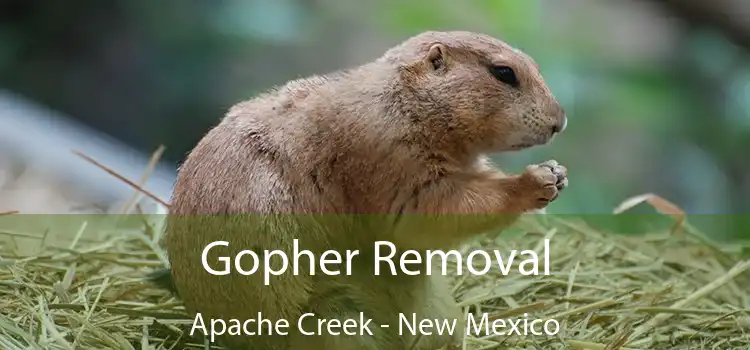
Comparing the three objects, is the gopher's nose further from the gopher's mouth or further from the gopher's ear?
the gopher's ear

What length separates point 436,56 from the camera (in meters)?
1.76

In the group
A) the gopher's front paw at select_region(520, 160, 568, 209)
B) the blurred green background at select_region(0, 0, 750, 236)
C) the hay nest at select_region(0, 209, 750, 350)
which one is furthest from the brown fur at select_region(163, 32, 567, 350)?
the blurred green background at select_region(0, 0, 750, 236)

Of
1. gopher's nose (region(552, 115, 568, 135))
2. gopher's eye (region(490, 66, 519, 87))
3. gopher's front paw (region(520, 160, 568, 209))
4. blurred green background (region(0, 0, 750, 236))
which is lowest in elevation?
gopher's front paw (region(520, 160, 568, 209))

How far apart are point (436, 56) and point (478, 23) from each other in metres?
0.65

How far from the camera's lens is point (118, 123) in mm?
3404

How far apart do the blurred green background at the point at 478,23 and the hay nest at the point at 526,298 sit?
287 millimetres

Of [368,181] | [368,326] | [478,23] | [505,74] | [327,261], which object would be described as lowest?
[368,326]

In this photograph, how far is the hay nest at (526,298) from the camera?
1811 millimetres

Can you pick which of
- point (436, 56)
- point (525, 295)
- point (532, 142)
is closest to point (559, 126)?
point (532, 142)

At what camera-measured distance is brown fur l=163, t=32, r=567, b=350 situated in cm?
170

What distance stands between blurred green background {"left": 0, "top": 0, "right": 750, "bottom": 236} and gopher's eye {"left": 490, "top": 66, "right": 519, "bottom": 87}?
661 millimetres

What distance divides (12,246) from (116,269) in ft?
0.91

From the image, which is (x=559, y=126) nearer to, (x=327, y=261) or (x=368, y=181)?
(x=368, y=181)

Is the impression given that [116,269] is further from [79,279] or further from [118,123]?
[118,123]
